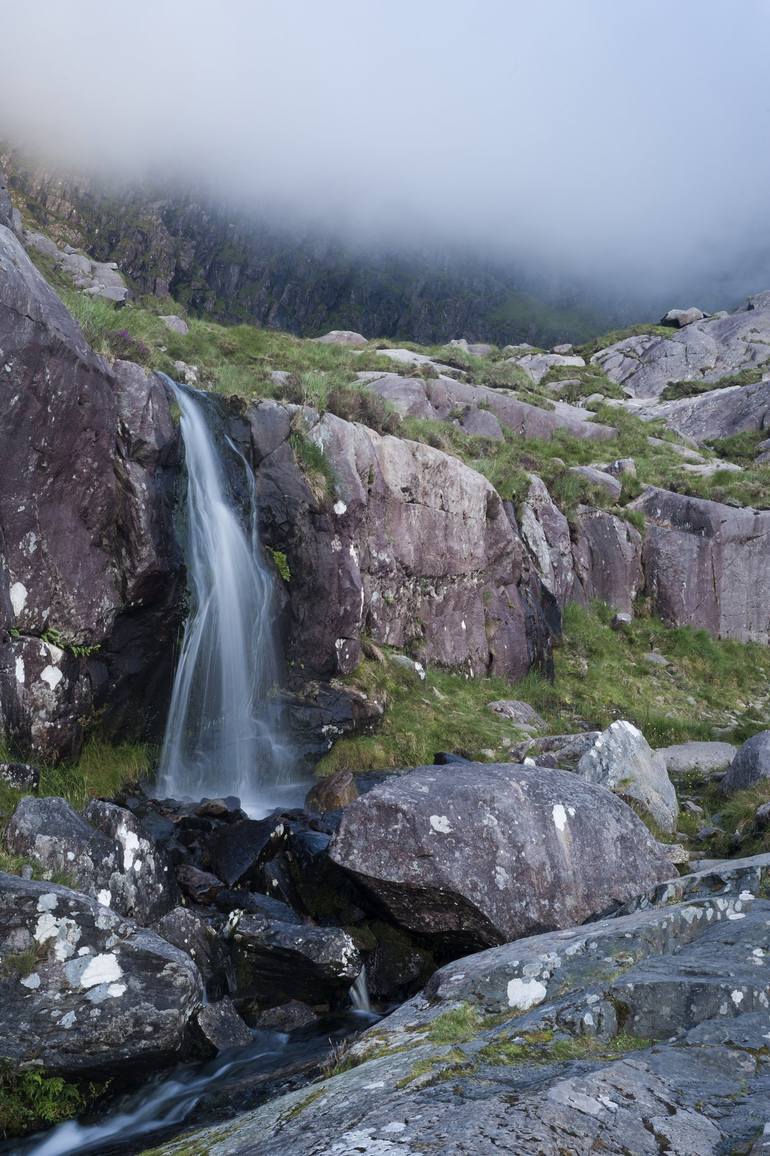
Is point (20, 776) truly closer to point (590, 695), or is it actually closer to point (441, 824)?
point (441, 824)

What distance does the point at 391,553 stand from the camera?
1956 centimetres

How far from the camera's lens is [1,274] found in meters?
11.1

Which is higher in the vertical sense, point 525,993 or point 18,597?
point 18,597

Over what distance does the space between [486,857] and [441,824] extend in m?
0.58

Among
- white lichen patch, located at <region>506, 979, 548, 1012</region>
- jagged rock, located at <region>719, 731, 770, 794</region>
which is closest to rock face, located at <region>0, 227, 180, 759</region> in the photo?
white lichen patch, located at <region>506, 979, 548, 1012</region>

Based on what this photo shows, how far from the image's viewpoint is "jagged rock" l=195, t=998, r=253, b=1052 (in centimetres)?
687

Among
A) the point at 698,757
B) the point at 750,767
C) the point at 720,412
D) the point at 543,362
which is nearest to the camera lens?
the point at 750,767

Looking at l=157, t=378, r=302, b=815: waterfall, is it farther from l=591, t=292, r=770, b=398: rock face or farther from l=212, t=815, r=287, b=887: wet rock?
l=591, t=292, r=770, b=398: rock face

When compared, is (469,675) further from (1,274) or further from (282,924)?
(1,274)

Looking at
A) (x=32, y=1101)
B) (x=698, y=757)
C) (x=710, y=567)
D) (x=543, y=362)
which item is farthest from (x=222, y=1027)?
(x=543, y=362)

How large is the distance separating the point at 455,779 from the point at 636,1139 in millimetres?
6307

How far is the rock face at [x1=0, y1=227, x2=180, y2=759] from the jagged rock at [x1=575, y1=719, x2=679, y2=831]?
7.54 m

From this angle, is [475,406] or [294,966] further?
[475,406]

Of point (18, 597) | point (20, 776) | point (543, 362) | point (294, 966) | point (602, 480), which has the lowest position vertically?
point (294, 966)
